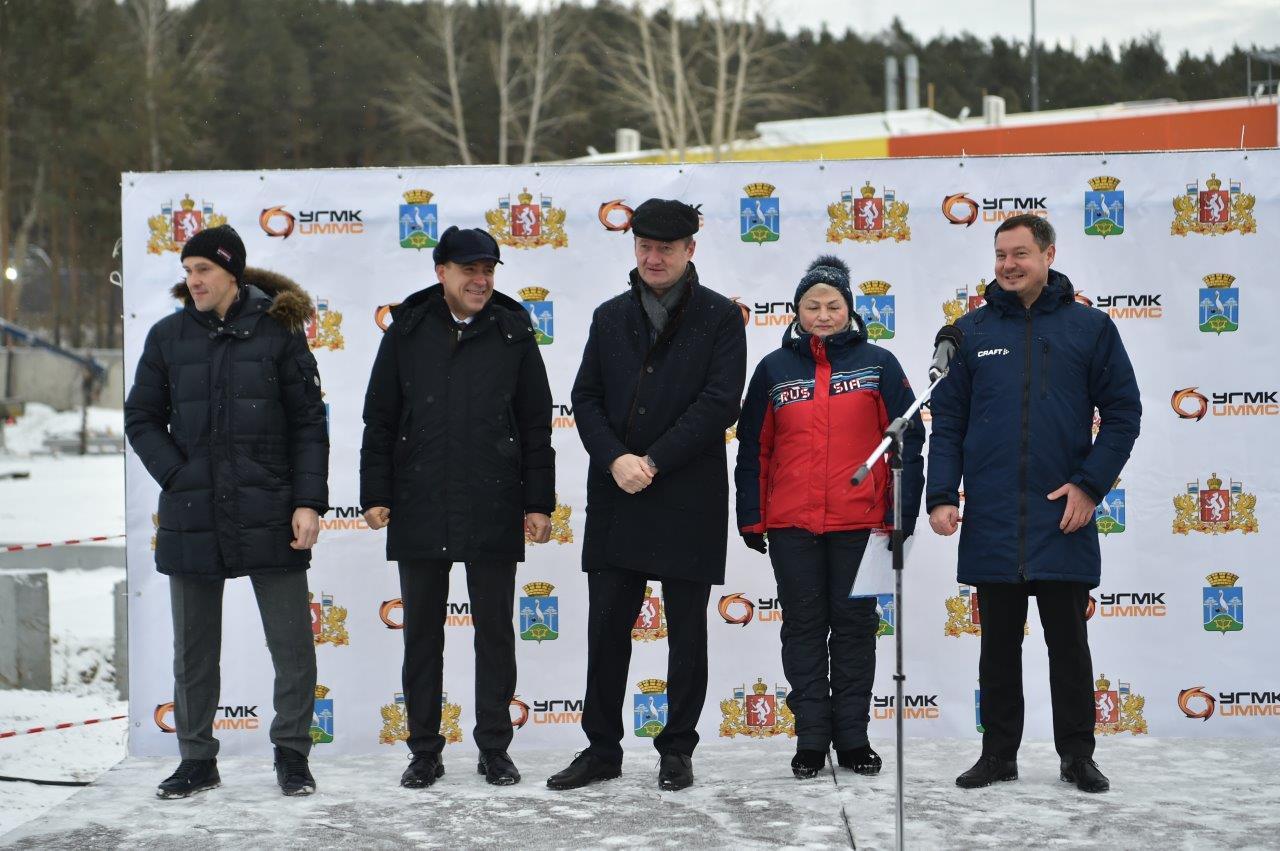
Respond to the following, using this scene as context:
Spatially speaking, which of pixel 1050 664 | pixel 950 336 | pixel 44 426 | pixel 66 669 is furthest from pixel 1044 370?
pixel 44 426

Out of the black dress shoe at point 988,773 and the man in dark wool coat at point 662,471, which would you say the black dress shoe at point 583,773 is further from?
the black dress shoe at point 988,773

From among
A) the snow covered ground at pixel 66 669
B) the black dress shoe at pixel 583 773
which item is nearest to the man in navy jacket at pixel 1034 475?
the black dress shoe at pixel 583 773

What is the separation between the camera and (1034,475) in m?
4.31

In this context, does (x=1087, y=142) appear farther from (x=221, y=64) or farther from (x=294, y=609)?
(x=221, y=64)

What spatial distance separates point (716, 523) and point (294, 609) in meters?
1.42

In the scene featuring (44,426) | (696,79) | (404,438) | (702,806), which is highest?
(696,79)

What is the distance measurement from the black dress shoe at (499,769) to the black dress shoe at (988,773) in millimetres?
1453

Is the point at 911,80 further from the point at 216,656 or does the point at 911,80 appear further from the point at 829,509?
the point at 216,656

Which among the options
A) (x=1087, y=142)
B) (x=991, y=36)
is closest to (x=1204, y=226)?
(x=1087, y=142)

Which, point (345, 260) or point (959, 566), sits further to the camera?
point (345, 260)

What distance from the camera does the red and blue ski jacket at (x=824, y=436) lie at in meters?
4.48

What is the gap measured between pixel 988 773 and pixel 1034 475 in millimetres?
975

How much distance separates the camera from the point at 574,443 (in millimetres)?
5180

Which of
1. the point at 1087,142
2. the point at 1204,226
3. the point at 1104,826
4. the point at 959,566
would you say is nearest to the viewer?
the point at 1104,826
